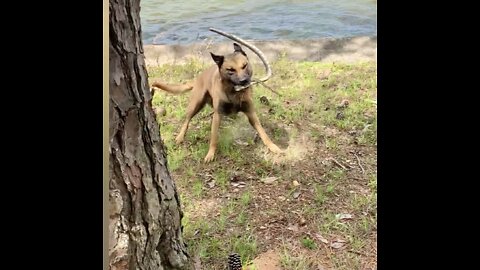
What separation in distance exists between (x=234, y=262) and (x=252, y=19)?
40 cm

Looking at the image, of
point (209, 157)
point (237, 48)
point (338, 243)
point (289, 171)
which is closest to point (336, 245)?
point (338, 243)

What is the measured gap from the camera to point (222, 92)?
104 centimetres

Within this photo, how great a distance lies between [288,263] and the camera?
38.8 inches

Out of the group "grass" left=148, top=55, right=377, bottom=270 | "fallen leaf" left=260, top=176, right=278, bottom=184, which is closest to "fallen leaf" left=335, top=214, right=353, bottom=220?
"grass" left=148, top=55, right=377, bottom=270

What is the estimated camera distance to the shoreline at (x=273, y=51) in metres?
1.02

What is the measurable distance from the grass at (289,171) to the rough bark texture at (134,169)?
0.9 inches

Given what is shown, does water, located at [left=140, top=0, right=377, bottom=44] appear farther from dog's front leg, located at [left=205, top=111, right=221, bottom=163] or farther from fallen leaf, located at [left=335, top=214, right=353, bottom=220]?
fallen leaf, located at [left=335, top=214, right=353, bottom=220]

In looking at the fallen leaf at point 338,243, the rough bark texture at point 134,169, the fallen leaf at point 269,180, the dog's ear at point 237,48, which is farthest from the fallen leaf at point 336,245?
the dog's ear at point 237,48

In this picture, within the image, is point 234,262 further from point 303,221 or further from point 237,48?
point 237,48

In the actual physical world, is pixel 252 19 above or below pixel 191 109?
above

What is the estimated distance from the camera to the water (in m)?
1.01

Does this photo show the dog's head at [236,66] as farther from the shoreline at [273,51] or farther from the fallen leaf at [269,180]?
the fallen leaf at [269,180]
